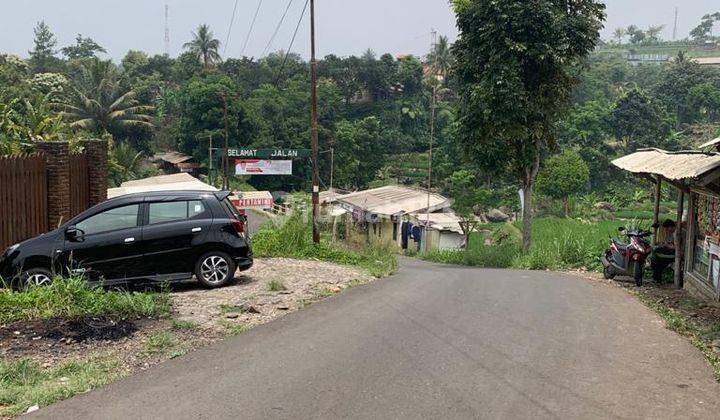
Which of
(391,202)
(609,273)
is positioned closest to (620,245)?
(609,273)

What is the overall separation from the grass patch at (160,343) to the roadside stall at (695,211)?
24.8 ft

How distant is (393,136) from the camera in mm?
68438

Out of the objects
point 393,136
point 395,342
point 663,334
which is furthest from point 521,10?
point 393,136

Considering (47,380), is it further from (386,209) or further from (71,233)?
(386,209)

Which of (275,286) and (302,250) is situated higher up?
(275,286)

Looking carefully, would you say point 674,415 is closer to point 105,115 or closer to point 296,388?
point 296,388

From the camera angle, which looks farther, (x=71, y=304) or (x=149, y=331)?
(x=71, y=304)

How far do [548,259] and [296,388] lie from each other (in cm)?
1600

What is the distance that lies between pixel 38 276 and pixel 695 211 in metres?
11.7

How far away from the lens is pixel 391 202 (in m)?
37.3

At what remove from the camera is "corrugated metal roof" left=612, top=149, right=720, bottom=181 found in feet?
33.2

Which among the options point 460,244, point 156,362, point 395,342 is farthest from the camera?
point 460,244

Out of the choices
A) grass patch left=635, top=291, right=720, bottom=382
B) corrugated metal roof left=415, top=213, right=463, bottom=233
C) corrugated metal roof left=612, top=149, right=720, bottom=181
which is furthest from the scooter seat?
corrugated metal roof left=415, top=213, right=463, bottom=233

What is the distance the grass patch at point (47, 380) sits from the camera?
5.84 meters
